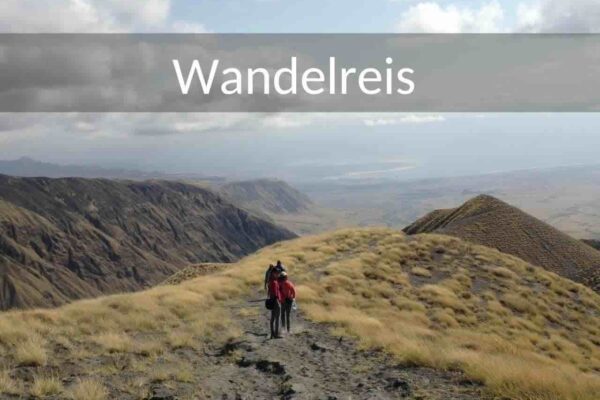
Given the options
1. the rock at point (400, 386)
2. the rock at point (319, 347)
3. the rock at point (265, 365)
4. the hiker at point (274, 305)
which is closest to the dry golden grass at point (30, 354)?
the rock at point (265, 365)

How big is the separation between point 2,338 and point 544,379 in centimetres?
1415

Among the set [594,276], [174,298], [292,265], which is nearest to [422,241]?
[292,265]

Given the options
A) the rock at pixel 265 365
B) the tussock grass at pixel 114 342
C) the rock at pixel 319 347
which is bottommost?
the rock at pixel 319 347

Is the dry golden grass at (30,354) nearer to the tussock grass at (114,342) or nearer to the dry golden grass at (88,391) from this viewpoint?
the tussock grass at (114,342)

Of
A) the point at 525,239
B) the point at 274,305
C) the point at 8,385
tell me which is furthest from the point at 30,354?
the point at 525,239

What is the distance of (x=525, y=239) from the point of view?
64000 millimetres

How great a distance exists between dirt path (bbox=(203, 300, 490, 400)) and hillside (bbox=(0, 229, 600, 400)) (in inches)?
2.1

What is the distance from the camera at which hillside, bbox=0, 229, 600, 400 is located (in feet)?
40.5

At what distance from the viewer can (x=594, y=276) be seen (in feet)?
185

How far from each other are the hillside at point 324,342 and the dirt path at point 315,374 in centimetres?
5

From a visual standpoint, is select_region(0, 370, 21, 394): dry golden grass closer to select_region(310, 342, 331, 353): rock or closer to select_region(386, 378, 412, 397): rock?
select_region(386, 378, 412, 397): rock

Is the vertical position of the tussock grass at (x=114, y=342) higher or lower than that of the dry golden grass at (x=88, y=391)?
lower

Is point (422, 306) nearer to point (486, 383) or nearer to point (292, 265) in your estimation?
point (292, 265)

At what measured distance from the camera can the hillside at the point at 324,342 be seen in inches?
487
